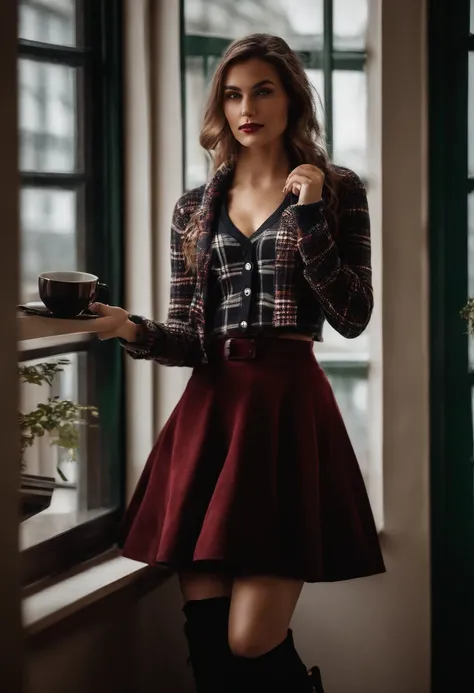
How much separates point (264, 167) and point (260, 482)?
2.21 feet

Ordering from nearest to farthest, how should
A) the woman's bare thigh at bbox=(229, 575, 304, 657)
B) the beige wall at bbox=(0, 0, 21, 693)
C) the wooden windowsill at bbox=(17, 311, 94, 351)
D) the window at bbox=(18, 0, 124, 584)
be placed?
1. the beige wall at bbox=(0, 0, 21, 693)
2. the wooden windowsill at bbox=(17, 311, 94, 351)
3. the woman's bare thigh at bbox=(229, 575, 304, 657)
4. the window at bbox=(18, 0, 124, 584)

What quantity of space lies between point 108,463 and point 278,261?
0.80 m

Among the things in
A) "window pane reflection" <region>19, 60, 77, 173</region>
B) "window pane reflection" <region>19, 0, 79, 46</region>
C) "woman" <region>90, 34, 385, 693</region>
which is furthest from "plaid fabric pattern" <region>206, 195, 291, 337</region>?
"window pane reflection" <region>19, 0, 79, 46</region>

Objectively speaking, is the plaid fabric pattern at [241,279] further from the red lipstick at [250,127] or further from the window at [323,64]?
the window at [323,64]

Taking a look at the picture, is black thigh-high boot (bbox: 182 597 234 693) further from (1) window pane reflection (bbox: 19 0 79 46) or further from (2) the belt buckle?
(1) window pane reflection (bbox: 19 0 79 46)

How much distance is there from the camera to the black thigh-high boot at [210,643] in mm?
1698

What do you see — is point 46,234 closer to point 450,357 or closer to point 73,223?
point 73,223

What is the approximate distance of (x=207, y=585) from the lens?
1.77m

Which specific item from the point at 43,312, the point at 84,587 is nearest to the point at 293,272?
the point at 43,312

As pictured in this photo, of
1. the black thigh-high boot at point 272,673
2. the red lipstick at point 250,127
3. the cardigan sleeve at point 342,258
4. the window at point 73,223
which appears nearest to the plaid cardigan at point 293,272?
the cardigan sleeve at point 342,258

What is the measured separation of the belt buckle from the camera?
1758 mm

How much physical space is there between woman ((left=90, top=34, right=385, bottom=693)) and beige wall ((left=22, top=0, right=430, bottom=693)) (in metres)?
0.33

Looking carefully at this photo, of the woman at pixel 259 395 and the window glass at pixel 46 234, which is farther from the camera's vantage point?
the window glass at pixel 46 234

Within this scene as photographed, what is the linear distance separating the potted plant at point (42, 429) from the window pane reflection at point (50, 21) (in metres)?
0.75
